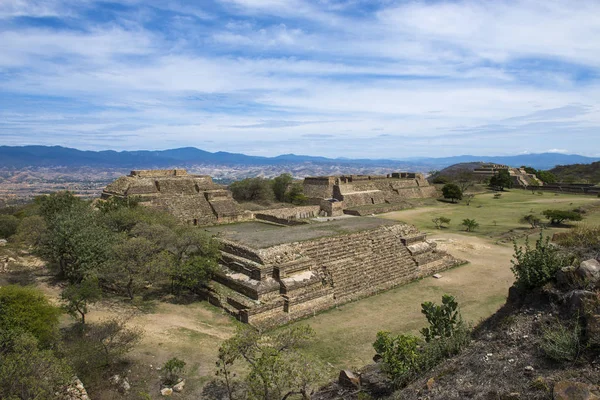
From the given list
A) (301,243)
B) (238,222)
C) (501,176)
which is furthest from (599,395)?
(501,176)

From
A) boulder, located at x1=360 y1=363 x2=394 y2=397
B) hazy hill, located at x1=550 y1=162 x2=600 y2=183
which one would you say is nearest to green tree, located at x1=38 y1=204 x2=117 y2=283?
boulder, located at x1=360 y1=363 x2=394 y2=397

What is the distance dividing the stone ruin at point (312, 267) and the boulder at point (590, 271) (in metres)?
7.76

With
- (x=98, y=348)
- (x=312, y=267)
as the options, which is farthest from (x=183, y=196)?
(x=98, y=348)

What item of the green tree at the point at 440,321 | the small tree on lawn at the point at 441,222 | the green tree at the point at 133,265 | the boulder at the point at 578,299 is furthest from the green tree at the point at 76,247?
the small tree on lawn at the point at 441,222

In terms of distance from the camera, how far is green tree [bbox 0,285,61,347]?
23.8 ft

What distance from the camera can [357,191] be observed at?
38.2 meters

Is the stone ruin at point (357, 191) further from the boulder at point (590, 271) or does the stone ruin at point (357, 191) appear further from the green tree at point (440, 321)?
the boulder at point (590, 271)

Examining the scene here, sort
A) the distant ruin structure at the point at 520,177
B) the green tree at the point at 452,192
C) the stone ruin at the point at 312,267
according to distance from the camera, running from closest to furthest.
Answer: the stone ruin at the point at 312,267, the green tree at the point at 452,192, the distant ruin structure at the point at 520,177

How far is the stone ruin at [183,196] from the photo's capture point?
24219 mm

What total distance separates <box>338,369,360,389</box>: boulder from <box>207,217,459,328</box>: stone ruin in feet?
14.7

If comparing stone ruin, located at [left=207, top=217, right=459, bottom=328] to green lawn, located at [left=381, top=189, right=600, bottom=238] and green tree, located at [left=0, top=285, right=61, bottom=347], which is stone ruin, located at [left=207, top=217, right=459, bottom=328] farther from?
green lawn, located at [left=381, top=189, right=600, bottom=238]

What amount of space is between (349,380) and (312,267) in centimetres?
690

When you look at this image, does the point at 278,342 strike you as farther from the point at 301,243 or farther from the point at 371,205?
the point at 371,205

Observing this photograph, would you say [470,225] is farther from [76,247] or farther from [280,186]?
[76,247]
